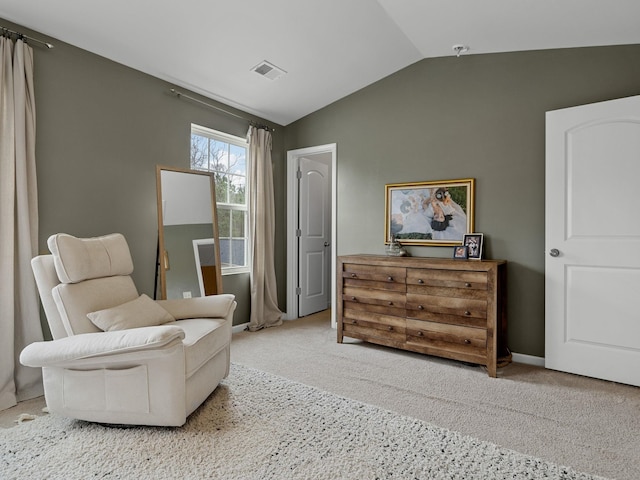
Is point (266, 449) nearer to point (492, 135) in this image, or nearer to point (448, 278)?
point (448, 278)

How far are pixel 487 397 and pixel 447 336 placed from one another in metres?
0.62

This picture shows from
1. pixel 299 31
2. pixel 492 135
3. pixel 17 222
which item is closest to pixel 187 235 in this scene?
pixel 17 222

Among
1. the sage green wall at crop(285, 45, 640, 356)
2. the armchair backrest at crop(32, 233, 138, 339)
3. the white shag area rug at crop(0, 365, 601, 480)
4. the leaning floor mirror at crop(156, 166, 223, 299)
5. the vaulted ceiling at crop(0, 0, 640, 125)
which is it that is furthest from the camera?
the leaning floor mirror at crop(156, 166, 223, 299)

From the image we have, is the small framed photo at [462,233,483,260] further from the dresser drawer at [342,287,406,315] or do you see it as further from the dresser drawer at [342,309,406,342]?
the dresser drawer at [342,309,406,342]

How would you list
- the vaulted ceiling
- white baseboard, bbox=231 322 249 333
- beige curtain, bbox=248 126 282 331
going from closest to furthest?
the vaulted ceiling, white baseboard, bbox=231 322 249 333, beige curtain, bbox=248 126 282 331

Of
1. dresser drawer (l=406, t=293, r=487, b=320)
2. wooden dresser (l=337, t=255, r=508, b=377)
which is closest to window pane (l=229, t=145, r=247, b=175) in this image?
wooden dresser (l=337, t=255, r=508, b=377)

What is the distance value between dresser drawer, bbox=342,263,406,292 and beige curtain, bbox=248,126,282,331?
1057 mm

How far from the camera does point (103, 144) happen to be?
289 cm

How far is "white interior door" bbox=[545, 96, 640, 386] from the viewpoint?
8.67ft

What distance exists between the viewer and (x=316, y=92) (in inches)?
156

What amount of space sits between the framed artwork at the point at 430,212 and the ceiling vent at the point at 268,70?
1.49 m

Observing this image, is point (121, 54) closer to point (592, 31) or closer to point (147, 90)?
point (147, 90)

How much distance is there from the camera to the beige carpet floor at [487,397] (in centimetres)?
192

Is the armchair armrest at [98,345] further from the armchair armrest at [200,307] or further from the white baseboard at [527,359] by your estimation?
the white baseboard at [527,359]
